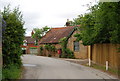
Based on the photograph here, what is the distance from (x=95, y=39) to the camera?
16328mm

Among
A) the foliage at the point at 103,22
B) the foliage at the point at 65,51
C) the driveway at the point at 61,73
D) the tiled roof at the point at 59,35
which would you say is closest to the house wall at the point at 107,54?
the foliage at the point at 103,22

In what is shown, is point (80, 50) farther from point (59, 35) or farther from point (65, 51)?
point (59, 35)

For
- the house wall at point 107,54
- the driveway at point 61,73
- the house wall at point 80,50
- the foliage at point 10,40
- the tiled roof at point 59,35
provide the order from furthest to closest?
the tiled roof at point 59,35 → the house wall at point 80,50 → the house wall at point 107,54 → the driveway at point 61,73 → the foliage at point 10,40

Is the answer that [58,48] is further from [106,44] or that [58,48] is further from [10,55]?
[10,55]

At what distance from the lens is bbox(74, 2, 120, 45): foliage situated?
10759mm

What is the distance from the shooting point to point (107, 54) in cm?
1591

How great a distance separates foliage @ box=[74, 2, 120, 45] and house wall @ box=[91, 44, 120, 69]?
78 centimetres

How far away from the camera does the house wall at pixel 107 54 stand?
1376 centimetres

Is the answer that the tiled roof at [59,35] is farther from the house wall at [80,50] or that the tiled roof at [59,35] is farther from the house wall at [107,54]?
the house wall at [107,54]

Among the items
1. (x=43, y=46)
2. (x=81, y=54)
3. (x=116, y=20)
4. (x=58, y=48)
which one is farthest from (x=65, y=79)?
(x=43, y=46)

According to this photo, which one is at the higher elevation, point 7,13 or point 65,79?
point 7,13

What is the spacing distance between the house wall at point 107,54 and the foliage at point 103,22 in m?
0.78

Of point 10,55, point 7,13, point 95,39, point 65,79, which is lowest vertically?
point 65,79

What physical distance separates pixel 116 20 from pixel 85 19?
17.9 feet
